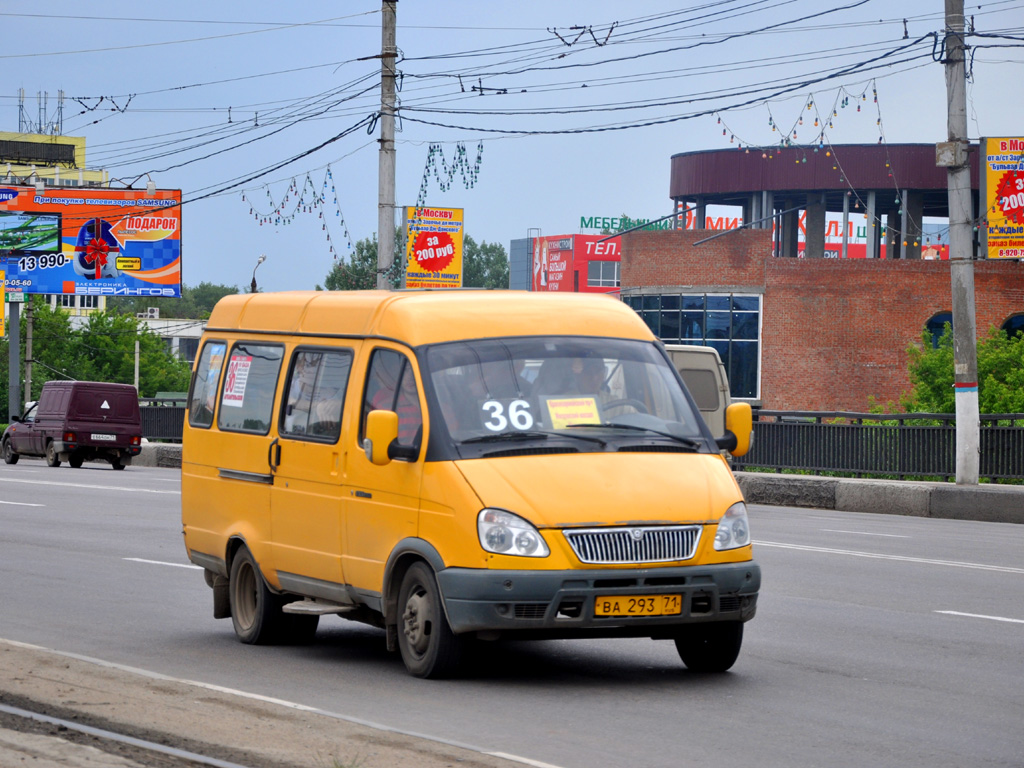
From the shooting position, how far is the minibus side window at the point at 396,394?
27.5 ft

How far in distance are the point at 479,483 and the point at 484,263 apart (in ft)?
599

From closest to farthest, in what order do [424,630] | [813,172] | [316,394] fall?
[424,630]
[316,394]
[813,172]

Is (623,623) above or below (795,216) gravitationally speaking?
below

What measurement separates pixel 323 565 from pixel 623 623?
80.5 inches

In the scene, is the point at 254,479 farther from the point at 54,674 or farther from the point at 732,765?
A: the point at 732,765

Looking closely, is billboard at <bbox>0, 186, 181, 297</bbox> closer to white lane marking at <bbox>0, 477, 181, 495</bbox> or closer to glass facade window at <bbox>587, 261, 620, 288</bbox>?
white lane marking at <bbox>0, 477, 181, 495</bbox>

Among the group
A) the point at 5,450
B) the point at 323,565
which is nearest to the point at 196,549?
the point at 323,565

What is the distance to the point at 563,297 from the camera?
353 inches

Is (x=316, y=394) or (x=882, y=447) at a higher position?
(x=316, y=394)

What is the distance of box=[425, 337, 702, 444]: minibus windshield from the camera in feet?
27.1

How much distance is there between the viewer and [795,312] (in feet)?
208

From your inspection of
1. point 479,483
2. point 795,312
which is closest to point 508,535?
point 479,483

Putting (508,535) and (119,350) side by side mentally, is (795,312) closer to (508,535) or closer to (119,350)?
(508,535)

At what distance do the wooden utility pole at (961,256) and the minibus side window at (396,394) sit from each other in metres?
15.1
